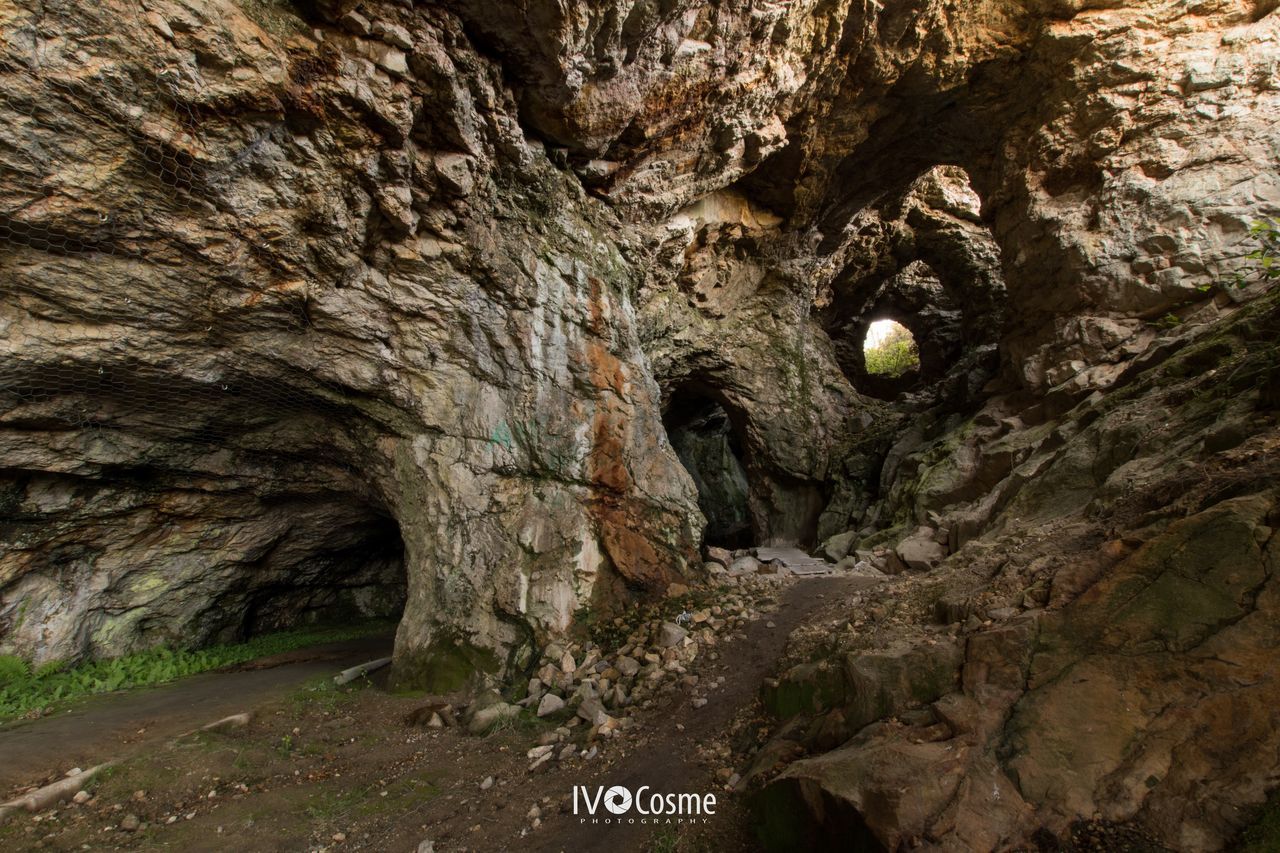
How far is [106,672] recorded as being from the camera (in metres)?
7.01

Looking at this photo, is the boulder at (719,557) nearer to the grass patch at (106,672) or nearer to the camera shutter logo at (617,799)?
the camera shutter logo at (617,799)

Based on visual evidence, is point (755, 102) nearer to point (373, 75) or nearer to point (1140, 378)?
point (373, 75)

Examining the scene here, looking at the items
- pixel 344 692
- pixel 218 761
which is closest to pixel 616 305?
pixel 344 692

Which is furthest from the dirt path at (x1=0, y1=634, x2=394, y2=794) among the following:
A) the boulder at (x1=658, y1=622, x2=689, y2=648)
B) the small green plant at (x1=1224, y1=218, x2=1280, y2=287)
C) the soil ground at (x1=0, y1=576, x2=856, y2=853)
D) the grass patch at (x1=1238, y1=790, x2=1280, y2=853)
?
the small green plant at (x1=1224, y1=218, x2=1280, y2=287)

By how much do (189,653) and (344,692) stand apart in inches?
160

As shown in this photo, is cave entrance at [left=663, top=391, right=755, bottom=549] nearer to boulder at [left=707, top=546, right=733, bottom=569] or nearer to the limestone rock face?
boulder at [left=707, top=546, right=733, bottom=569]

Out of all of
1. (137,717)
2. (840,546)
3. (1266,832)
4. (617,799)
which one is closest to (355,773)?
(617,799)

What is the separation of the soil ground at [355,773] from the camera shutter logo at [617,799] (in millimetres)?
84

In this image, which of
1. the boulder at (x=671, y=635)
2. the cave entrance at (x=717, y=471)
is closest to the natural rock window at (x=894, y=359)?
the cave entrance at (x=717, y=471)

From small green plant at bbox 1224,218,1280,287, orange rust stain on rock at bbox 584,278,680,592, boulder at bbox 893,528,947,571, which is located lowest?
boulder at bbox 893,528,947,571

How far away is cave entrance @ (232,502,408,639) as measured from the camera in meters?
9.58

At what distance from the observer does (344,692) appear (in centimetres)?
648

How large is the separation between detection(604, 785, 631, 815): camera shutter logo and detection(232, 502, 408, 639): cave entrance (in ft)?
25.2

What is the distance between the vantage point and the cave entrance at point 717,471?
20.0m
